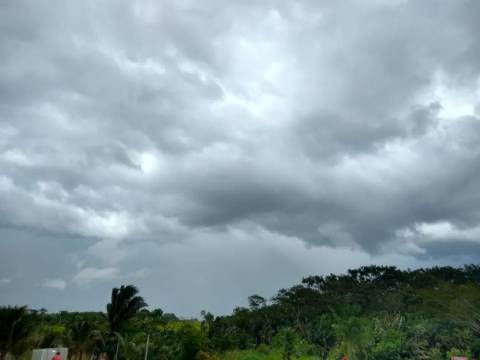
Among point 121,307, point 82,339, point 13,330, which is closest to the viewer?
point 13,330

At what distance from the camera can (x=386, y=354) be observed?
4791 centimetres

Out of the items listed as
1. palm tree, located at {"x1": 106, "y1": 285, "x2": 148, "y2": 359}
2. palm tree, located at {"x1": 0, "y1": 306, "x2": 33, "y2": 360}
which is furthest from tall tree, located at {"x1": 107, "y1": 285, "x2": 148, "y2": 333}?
palm tree, located at {"x1": 0, "y1": 306, "x2": 33, "y2": 360}

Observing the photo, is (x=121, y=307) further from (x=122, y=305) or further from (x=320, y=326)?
(x=320, y=326)

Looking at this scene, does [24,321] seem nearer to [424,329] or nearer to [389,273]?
[424,329]

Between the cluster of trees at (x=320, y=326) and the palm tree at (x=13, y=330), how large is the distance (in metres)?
0.05

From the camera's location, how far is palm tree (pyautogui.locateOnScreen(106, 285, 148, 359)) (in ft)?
124

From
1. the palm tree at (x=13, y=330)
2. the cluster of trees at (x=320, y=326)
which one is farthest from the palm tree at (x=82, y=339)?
the palm tree at (x=13, y=330)

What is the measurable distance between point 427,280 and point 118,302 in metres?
41.3

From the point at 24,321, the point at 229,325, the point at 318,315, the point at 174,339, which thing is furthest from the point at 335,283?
the point at 24,321

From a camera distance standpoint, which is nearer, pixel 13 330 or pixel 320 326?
pixel 13 330

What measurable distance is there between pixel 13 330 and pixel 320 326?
42.2 metres

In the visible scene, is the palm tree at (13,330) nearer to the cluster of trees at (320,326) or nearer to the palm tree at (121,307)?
the cluster of trees at (320,326)

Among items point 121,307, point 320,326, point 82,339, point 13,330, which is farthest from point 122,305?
point 320,326

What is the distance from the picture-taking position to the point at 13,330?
86.2 feet
